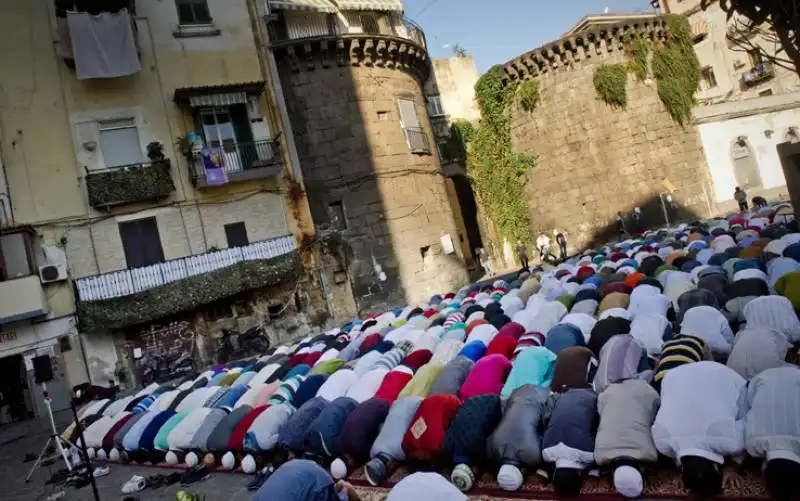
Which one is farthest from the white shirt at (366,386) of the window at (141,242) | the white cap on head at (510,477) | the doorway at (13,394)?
the doorway at (13,394)

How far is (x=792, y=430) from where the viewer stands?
4.33m

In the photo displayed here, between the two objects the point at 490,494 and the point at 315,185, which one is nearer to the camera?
the point at 490,494

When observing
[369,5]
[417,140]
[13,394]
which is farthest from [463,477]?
[369,5]

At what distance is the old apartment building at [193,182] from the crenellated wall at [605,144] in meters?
8.08

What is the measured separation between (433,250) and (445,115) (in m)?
10.2

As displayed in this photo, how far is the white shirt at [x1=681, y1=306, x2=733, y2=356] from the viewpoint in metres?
6.89

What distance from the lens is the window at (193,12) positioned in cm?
2014

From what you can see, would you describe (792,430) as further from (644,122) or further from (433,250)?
(644,122)

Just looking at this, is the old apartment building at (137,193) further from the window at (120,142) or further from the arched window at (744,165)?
the arched window at (744,165)

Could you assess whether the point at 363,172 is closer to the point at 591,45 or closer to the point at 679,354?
the point at 591,45

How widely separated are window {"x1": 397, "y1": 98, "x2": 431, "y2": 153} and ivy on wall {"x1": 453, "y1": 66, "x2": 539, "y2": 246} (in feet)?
19.8

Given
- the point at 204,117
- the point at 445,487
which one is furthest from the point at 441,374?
the point at 204,117

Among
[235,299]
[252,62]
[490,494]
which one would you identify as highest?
[252,62]

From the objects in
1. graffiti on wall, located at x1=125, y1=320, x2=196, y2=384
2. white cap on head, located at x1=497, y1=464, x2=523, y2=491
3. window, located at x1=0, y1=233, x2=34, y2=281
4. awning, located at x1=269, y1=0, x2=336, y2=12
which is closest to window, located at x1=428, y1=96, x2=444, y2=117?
awning, located at x1=269, y1=0, x2=336, y2=12
